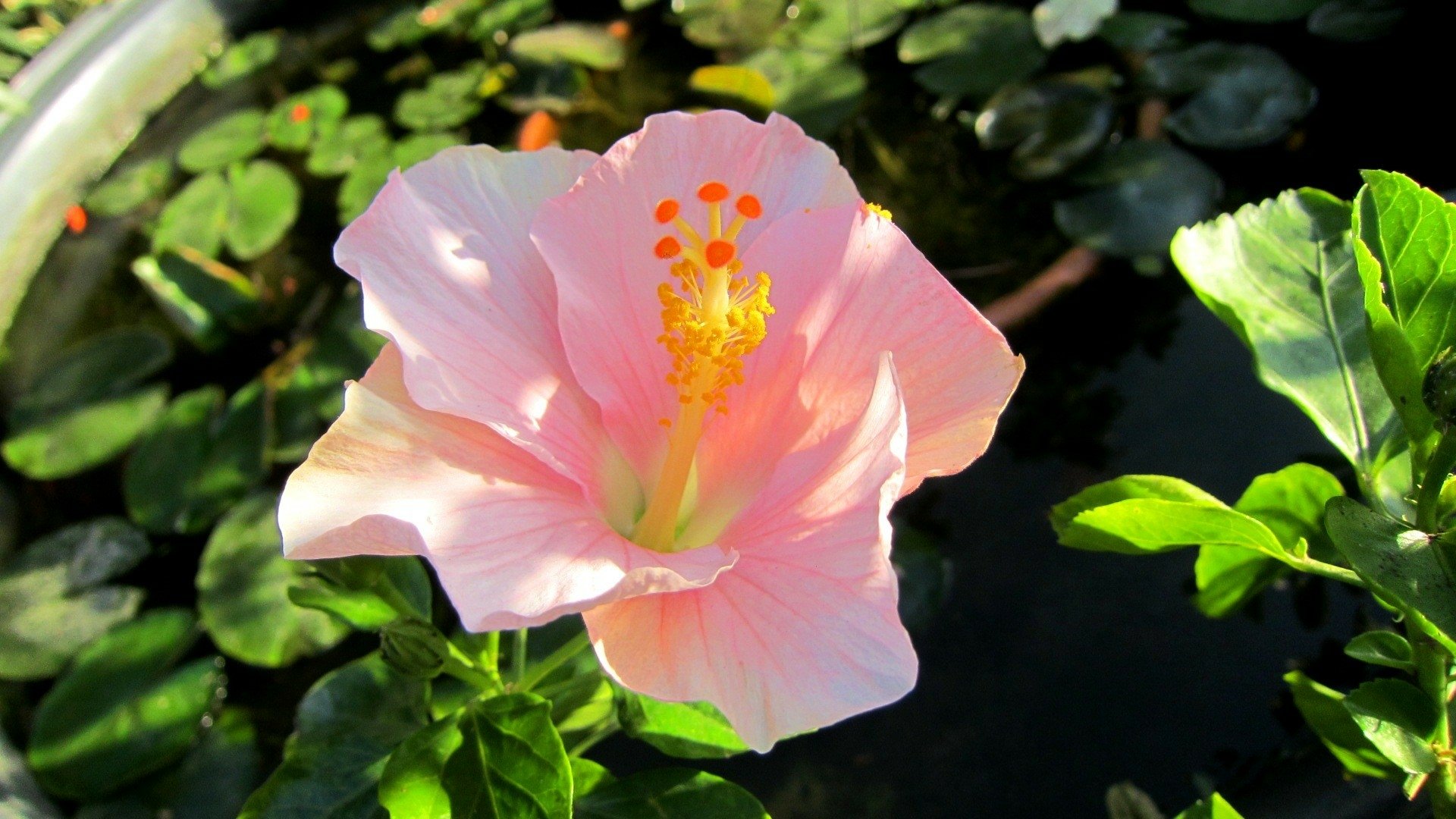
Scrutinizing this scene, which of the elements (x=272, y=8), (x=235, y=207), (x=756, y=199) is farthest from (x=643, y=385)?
(x=272, y=8)

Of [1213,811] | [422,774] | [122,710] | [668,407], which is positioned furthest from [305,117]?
[1213,811]

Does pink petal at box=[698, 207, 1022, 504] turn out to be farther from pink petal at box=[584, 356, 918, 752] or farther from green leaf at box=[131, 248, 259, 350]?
green leaf at box=[131, 248, 259, 350]

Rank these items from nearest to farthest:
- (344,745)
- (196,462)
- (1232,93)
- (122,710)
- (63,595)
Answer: (344,745) < (122,710) < (63,595) < (196,462) < (1232,93)

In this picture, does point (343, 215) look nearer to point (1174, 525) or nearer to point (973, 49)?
point (973, 49)

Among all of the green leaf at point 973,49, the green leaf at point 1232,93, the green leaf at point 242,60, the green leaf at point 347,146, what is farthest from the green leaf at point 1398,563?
the green leaf at point 242,60

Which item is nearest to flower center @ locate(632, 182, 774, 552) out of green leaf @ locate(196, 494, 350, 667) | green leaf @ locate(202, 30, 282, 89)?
green leaf @ locate(196, 494, 350, 667)

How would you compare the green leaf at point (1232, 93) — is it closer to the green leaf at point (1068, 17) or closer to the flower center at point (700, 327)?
the green leaf at point (1068, 17)
